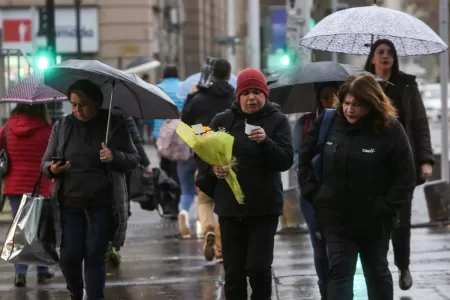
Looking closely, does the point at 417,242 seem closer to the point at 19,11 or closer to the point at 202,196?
the point at 202,196

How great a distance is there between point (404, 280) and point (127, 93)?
252cm

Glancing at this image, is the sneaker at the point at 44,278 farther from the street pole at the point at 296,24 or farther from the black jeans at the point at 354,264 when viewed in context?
the street pole at the point at 296,24

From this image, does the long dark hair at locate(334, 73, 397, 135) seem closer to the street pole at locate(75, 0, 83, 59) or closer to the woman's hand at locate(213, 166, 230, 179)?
the woman's hand at locate(213, 166, 230, 179)

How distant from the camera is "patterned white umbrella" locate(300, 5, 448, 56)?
8.75 m

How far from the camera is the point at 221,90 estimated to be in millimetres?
10906

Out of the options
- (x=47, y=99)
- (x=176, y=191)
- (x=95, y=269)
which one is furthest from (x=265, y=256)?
(x=176, y=191)

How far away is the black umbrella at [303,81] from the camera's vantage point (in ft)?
26.9

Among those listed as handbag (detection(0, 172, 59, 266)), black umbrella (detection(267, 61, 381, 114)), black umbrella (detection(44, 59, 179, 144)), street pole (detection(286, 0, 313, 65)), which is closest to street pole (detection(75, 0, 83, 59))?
street pole (detection(286, 0, 313, 65))

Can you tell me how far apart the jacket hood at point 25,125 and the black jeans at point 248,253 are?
8.82 ft

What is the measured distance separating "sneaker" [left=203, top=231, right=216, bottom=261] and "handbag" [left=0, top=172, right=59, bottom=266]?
259 cm

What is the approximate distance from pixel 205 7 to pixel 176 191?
45.4m

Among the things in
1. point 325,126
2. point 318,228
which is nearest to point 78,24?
point 318,228

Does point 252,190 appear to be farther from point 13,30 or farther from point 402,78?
point 13,30

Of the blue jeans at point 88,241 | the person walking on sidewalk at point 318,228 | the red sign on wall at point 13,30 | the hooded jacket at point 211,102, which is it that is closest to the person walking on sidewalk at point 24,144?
the hooded jacket at point 211,102
